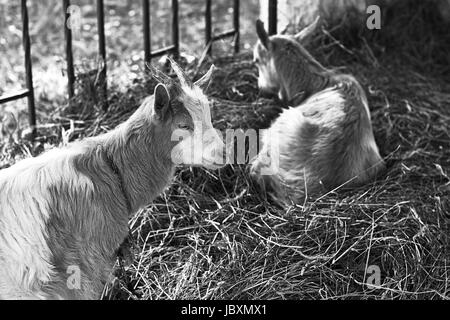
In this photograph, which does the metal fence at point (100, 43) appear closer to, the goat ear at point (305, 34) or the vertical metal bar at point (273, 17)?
the vertical metal bar at point (273, 17)

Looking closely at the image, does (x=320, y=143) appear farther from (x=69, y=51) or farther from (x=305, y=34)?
(x=69, y=51)

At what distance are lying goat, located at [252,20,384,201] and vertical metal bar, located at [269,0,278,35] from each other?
595 mm

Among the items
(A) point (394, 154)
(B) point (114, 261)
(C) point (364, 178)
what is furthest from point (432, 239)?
(B) point (114, 261)

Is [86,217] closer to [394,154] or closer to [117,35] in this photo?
[394,154]

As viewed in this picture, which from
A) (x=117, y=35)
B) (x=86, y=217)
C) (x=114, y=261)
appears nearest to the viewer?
(x=86, y=217)

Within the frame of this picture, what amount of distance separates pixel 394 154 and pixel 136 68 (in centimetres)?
172

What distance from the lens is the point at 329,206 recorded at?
4359 millimetres

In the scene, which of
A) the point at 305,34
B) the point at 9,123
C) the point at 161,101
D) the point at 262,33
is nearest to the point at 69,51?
the point at 9,123

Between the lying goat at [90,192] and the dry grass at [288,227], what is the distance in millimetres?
431

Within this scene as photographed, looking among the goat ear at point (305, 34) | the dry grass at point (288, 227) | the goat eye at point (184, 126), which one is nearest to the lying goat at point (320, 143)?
the dry grass at point (288, 227)

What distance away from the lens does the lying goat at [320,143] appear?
456cm

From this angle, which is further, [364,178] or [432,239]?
[364,178]

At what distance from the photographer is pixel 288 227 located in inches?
165
